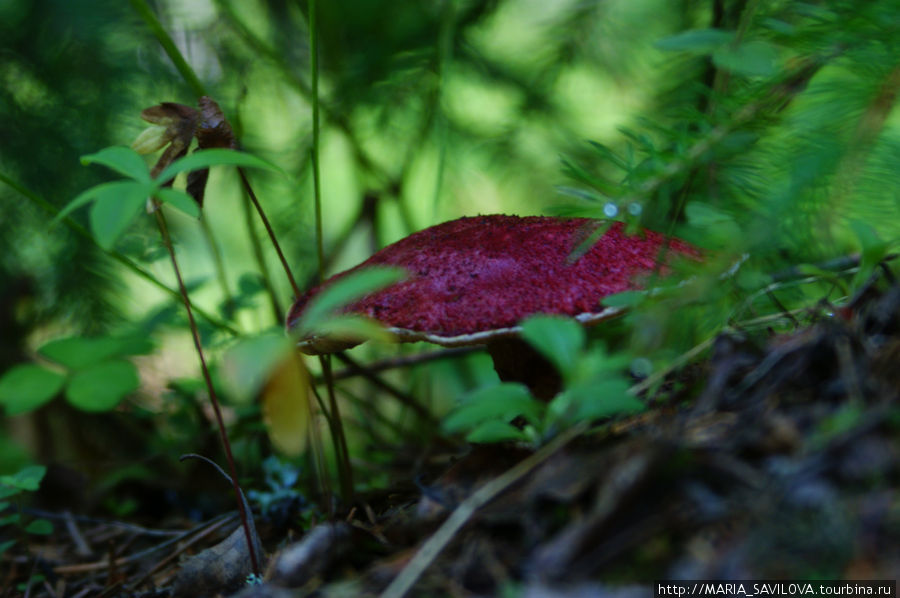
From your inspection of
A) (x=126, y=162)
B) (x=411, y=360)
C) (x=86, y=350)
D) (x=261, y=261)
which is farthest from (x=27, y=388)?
(x=411, y=360)

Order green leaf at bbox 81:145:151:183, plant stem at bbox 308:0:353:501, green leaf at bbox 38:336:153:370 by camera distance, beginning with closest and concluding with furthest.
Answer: green leaf at bbox 81:145:151:183, plant stem at bbox 308:0:353:501, green leaf at bbox 38:336:153:370

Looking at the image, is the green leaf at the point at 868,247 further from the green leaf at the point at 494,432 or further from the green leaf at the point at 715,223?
the green leaf at the point at 494,432

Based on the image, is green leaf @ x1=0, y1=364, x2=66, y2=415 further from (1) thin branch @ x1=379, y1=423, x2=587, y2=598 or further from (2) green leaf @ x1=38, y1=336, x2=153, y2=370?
(1) thin branch @ x1=379, y1=423, x2=587, y2=598

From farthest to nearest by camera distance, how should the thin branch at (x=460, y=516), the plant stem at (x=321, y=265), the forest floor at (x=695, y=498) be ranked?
the plant stem at (x=321, y=265)
the thin branch at (x=460, y=516)
the forest floor at (x=695, y=498)

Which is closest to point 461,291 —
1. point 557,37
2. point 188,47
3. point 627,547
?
point 627,547

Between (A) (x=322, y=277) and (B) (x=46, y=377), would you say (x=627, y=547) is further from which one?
(B) (x=46, y=377)

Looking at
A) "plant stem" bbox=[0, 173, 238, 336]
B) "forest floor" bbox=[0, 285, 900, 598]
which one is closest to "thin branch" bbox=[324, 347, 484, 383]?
"plant stem" bbox=[0, 173, 238, 336]

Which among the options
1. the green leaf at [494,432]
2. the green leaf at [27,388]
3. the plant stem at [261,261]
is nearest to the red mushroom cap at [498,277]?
the green leaf at [494,432]
